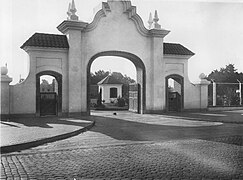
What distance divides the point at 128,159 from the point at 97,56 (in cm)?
1273

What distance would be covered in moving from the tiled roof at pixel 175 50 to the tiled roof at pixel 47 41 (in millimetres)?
7765

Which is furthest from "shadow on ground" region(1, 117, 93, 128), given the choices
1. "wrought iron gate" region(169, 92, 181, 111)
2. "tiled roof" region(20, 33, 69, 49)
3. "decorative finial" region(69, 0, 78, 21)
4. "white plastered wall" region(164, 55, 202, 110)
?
"wrought iron gate" region(169, 92, 181, 111)

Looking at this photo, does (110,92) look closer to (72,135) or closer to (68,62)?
(68,62)

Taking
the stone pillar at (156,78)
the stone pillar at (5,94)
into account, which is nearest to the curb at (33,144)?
the stone pillar at (5,94)

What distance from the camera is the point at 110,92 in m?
35.6

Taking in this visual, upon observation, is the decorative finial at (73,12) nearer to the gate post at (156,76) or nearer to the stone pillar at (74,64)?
the stone pillar at (74,64)

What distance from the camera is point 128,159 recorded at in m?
6.65

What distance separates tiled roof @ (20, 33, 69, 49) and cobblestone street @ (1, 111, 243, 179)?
29.6 ft

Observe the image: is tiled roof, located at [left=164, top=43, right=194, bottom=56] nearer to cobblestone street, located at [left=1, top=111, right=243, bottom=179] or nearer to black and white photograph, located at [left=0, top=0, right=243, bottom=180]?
black and white photograph, located at [left=0, top=0, right=243, bottom=180]

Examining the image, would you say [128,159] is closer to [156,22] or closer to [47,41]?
[47,41]

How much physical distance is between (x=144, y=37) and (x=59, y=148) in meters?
13.5

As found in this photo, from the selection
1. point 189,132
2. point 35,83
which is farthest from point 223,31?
point 35,83

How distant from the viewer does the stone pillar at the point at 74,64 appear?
17281 mm

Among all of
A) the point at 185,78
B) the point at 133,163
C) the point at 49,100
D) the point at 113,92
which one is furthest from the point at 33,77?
the point at 113,92
